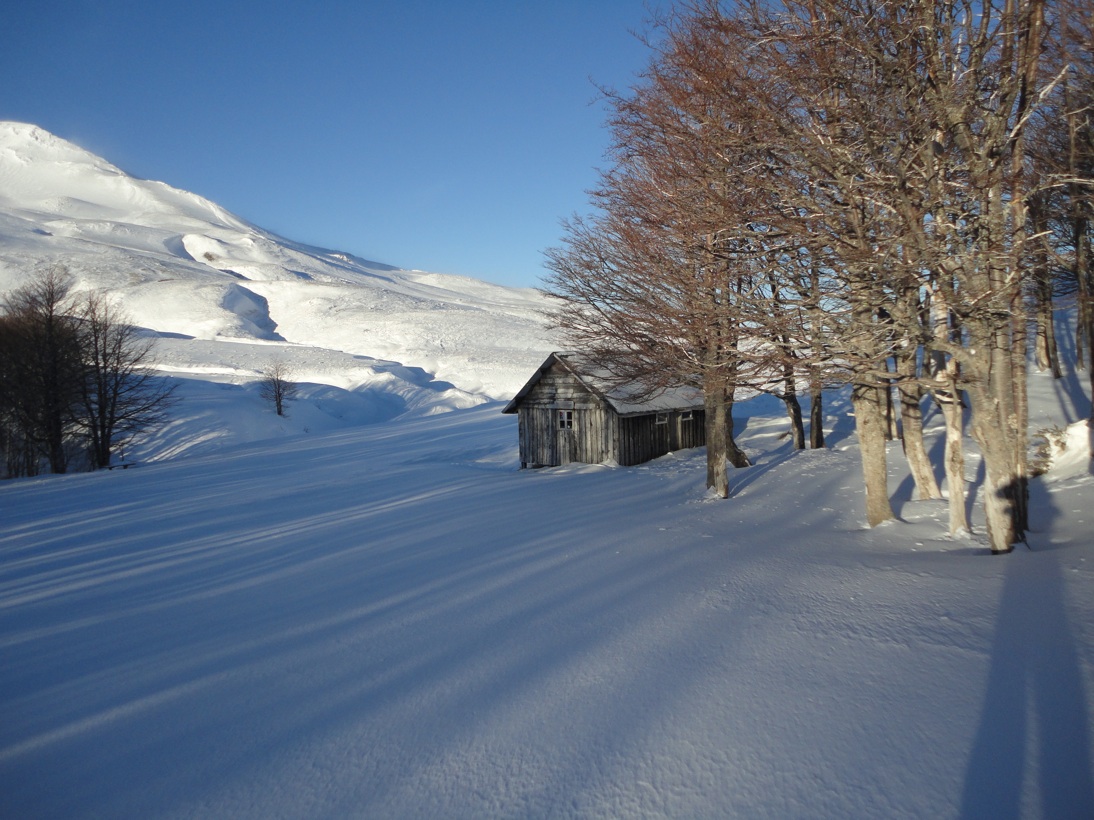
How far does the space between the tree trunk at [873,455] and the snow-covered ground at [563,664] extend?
1.88ft

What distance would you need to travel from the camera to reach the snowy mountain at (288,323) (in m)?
55.1

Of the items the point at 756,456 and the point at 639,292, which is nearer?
the point at 639,292

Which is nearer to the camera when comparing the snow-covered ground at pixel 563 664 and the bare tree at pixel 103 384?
the snow-covered ground at pixel 563 664

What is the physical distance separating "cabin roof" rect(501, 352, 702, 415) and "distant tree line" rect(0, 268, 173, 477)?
61.6 feet

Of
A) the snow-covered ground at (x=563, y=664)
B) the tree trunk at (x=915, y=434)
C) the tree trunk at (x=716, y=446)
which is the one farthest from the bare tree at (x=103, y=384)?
the tree trunk at (x=915, y=434)

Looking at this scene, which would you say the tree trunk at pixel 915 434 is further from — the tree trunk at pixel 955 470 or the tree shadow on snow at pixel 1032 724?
the tree shadow on snow at pixel 1032 724

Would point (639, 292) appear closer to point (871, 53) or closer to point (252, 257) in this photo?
point (871, 53)

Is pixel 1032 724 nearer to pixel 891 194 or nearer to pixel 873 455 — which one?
pixel 891 194

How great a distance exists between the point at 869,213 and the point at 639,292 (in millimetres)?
6256

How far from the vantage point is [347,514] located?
47.4 ft

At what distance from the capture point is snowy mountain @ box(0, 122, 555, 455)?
5512cm

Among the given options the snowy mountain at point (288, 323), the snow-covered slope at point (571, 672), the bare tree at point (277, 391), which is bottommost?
the snow-covered slope at point (571, 672)

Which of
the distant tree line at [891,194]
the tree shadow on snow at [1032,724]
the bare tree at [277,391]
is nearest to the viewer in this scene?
the tree shadow on snow at [1032,724]

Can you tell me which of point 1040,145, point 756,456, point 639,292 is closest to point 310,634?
point 639,292
